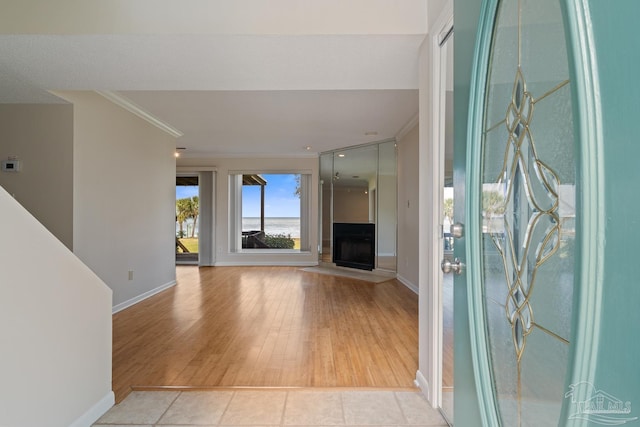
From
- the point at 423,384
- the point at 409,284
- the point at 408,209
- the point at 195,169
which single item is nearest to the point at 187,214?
the point at 195,169

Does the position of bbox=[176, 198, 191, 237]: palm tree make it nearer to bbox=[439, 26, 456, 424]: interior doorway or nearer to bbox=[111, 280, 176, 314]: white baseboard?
bbox=[111, 280, 176, 314]: white baseboard

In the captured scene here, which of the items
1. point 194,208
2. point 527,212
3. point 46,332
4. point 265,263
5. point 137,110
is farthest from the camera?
point 194,208

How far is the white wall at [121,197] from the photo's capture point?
3.55 meters

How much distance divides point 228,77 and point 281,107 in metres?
1.80

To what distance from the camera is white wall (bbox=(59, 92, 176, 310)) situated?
3547mm

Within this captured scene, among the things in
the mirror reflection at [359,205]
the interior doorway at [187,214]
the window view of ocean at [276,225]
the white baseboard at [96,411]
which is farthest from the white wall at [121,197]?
the interior doorway at [187,214]

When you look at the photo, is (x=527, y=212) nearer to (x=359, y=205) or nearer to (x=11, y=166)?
(x=11, y=166)

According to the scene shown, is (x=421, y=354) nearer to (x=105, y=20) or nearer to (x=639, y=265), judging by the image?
(x=639, y=265)

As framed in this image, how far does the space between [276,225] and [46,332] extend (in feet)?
22.6

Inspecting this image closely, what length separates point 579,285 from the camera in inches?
23.5

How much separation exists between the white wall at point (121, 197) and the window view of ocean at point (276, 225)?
9.59ft

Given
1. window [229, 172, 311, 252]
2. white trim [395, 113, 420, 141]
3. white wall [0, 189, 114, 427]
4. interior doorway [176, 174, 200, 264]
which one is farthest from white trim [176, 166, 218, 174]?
white wall [0, 189, 114, 427]

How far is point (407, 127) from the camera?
5258mm

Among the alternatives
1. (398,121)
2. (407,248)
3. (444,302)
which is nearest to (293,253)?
(407,248)
